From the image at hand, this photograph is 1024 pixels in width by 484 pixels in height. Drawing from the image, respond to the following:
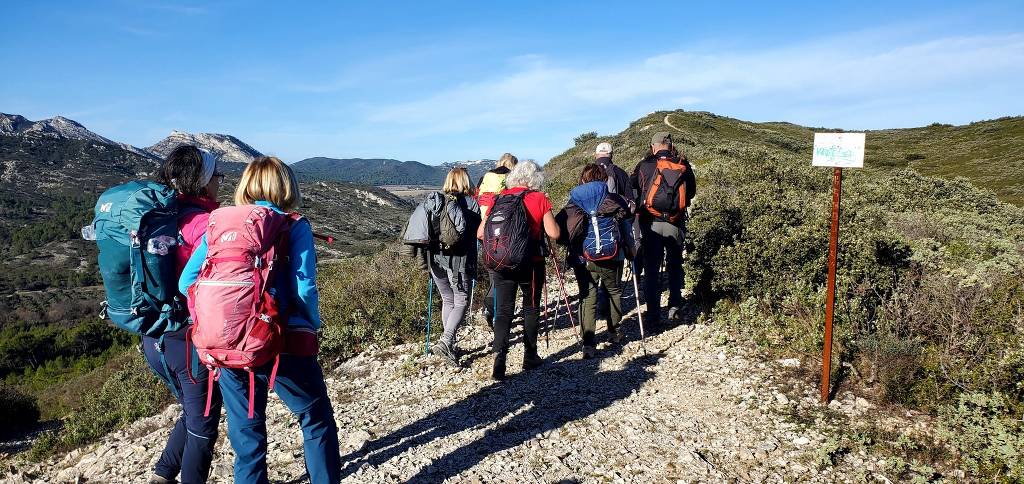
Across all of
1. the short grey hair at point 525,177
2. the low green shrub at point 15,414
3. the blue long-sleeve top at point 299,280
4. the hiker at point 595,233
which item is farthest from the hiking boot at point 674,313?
the low green shrub at point 15,414

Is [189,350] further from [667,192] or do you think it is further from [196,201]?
[667,192]

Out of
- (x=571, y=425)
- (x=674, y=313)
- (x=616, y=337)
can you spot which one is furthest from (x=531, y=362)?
(x=674, y=313)

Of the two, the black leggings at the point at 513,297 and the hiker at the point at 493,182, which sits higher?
the hiker at the point at 493,182

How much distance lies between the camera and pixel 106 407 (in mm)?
7062

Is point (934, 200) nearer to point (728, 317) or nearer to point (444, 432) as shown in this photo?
point (728, 317)

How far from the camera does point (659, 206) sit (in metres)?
6.34

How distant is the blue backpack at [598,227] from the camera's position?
5551 mm

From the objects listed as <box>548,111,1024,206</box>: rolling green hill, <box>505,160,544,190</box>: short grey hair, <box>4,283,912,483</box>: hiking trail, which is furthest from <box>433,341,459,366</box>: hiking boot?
<box>548,111,1024,206</box>: rolling green hill

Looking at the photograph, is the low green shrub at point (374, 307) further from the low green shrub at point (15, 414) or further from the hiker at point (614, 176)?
the low green shrub at point (15, 414)

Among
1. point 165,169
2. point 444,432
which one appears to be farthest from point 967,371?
point 165,169

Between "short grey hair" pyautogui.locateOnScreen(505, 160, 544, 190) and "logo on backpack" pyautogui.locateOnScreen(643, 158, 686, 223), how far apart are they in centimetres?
174

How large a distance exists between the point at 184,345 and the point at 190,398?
308 millimetres

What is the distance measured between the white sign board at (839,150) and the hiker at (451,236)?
296 centimetres

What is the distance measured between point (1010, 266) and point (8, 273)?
10811cm
